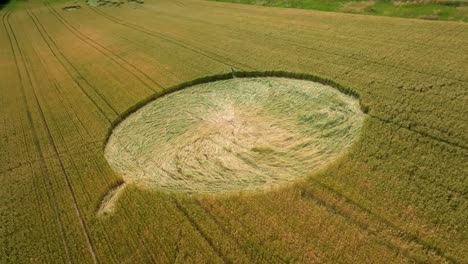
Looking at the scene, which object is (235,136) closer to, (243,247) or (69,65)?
(243,247)

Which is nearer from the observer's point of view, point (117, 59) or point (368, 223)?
point (368, 223)

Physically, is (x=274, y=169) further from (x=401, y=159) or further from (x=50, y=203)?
(x=50, y=203)

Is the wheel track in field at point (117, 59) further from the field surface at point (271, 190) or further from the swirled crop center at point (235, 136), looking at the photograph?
the swirled crop center at point (235, 136)

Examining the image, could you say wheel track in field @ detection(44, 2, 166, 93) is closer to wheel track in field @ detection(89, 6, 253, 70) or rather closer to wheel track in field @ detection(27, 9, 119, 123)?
wheel track in field @ detection(27, 9, 119, 123)

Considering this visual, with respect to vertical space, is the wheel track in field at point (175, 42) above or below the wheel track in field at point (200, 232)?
above

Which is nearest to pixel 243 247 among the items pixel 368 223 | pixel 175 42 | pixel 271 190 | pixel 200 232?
pixel 200 232

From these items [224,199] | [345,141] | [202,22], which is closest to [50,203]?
[224,199]

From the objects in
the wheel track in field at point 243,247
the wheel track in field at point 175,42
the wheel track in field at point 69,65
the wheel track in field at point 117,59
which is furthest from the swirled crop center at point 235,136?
the wheel track in field at point 175,42
